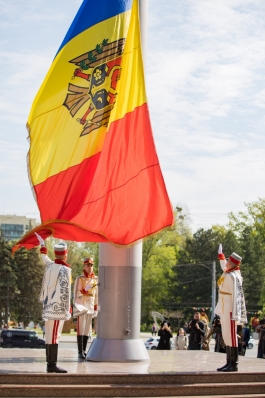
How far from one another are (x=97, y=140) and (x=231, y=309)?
3935 mm

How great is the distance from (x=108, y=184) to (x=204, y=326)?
10.2 m

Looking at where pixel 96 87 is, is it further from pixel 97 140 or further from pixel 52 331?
pixel 52 331

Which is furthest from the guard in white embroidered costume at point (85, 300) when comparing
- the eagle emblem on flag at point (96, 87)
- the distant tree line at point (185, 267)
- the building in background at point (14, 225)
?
the building in background at point (14, 225)

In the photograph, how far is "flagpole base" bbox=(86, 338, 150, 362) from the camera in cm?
1455

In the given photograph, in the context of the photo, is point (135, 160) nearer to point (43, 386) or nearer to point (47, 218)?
point (47, 218)

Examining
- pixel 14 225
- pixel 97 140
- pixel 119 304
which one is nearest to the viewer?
pixel 97 140

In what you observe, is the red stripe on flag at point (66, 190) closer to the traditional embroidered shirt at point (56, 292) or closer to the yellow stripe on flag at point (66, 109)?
the yellow stripe on flag at point (66, 109)

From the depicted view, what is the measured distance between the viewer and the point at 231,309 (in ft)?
43.1

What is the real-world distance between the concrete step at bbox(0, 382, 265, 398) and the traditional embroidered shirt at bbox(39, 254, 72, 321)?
140 cm

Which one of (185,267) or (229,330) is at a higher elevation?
(185,267)

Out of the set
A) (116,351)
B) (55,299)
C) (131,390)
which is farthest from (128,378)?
(116,351)

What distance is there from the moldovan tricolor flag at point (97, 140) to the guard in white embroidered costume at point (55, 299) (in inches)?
36.4

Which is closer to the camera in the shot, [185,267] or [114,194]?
[114,194]

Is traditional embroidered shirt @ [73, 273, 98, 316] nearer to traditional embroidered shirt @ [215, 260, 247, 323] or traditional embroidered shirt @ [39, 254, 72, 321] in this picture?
traditional embroidered shirt @ [39, 254, 72, 321]
